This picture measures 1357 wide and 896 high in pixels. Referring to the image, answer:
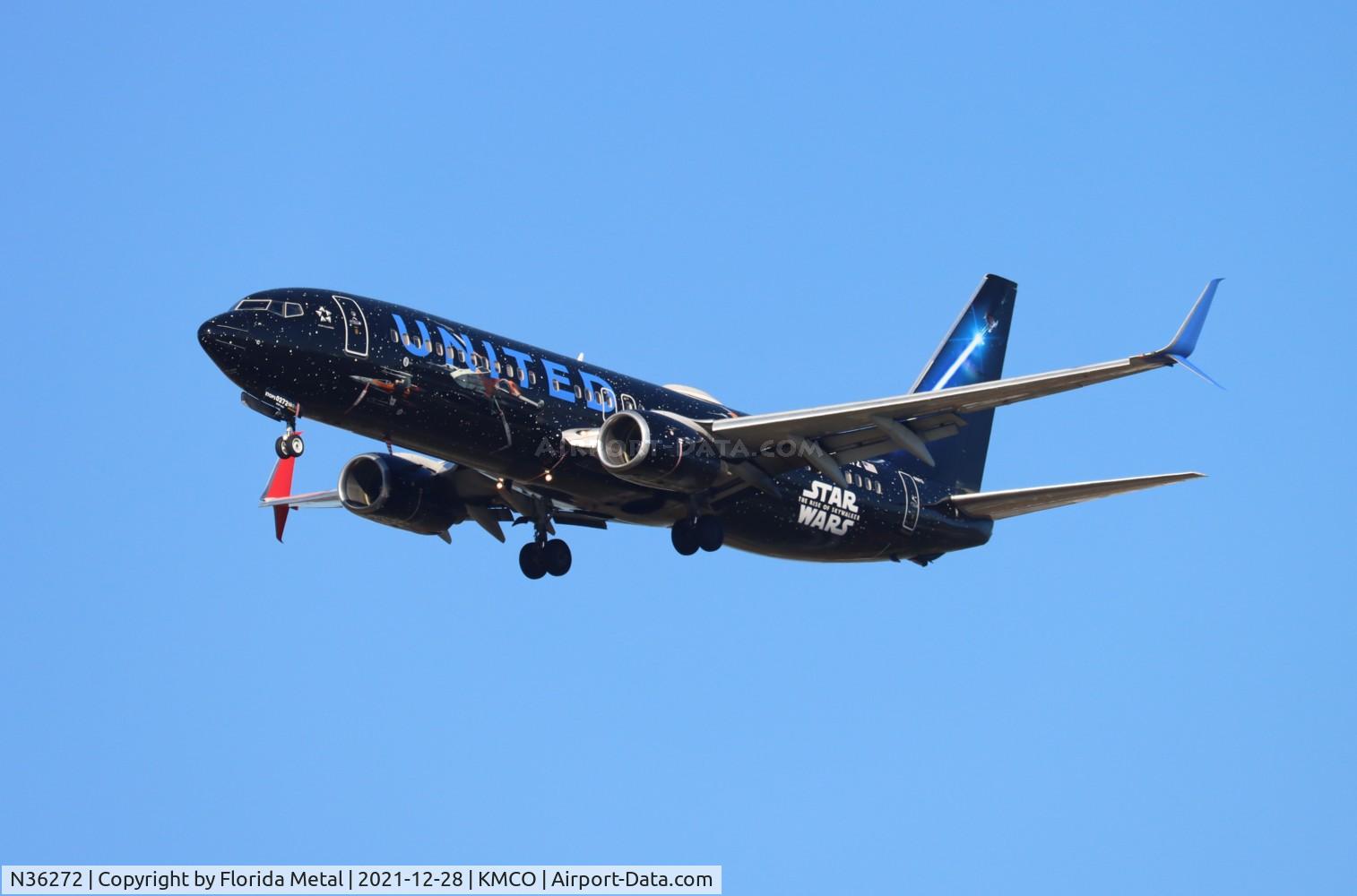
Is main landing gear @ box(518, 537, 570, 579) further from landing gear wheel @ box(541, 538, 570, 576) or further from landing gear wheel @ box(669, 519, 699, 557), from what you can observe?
landing gear wheel @ box(669, 519, 699, 557)

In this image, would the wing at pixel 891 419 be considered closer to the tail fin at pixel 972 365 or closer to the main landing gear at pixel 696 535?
the main landing gear at pixel 696 535

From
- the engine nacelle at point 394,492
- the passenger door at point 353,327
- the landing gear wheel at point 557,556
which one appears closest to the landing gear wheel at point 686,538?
the landing gear wheel at point 557,556

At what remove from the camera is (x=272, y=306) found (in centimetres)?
3900

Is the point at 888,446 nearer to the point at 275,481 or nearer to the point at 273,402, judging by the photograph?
the point at 273,402

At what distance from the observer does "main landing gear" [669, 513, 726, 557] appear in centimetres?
4388

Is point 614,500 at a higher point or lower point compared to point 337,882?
higher

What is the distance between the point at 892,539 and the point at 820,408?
7675 millimetres

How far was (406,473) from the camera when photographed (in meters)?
46.4

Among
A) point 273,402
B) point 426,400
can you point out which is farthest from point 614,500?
point 273,402

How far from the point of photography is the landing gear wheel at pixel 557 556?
4612cm

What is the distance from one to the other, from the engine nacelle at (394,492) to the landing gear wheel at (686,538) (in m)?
6.46

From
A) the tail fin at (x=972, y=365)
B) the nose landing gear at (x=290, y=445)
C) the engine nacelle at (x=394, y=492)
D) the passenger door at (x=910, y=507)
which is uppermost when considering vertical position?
the tail fin at (x=972, y=365)

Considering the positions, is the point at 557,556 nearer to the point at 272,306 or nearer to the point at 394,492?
the point at 394,492

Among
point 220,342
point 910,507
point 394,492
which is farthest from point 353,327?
point 910,507
